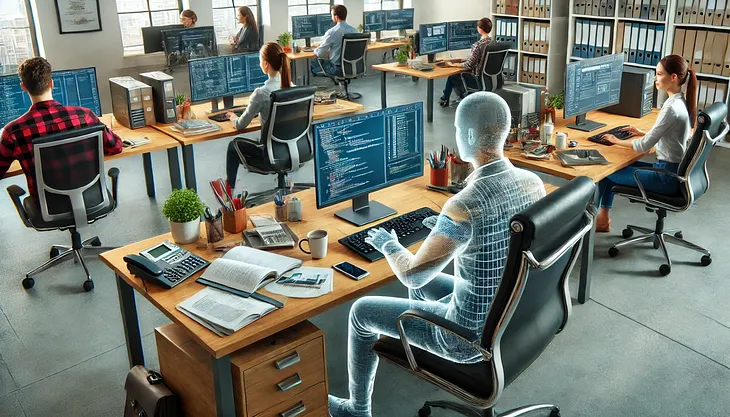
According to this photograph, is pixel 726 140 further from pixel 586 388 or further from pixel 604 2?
pixel 586 388

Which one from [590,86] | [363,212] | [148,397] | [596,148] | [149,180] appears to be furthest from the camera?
[149,180]

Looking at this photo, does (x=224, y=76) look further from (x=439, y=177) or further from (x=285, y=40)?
(x=285, y=40)

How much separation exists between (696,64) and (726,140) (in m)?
0.76

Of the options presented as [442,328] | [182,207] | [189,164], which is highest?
[182,207]

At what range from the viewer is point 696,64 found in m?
6.35

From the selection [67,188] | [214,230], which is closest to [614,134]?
[214,230]

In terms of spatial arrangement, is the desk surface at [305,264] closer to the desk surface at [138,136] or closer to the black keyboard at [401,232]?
the black keyboard at [401,232]

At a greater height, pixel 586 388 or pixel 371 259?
pixel 371 259

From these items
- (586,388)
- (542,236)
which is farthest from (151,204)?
(542,236)

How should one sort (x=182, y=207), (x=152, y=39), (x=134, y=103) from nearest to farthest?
(x=182, y=207), (x=134, y=103), (x=152, y=39)

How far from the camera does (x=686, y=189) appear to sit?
3627 mm

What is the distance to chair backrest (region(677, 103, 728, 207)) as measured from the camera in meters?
3.39

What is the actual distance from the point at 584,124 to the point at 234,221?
2.70 metres

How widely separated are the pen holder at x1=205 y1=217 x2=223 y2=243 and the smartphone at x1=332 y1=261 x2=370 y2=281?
516 millimetres
